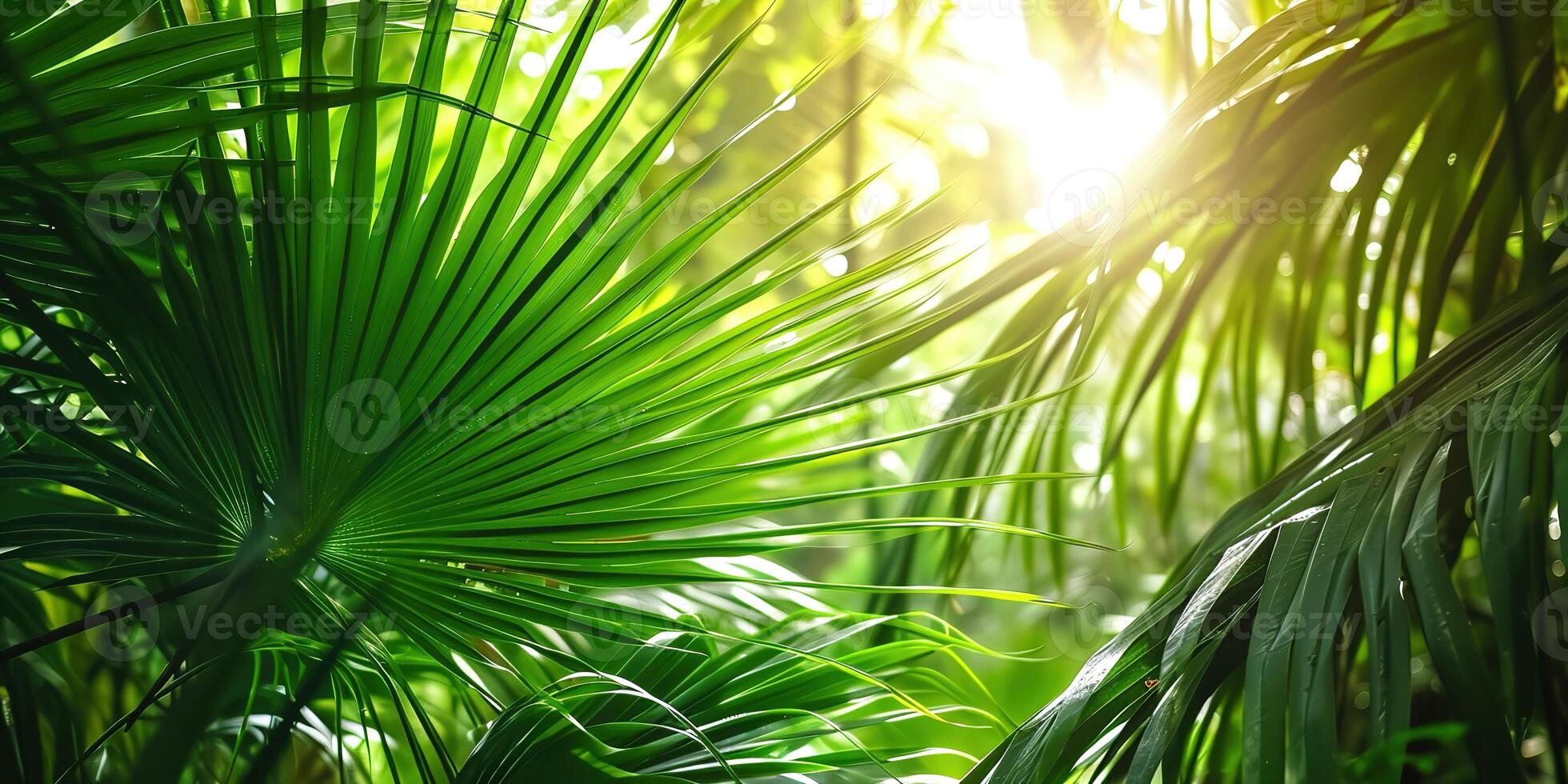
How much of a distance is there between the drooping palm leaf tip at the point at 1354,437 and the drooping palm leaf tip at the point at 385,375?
0.43ft

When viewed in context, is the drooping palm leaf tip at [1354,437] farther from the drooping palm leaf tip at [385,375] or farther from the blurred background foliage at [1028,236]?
the drooping palm leaf tip at [385,375]

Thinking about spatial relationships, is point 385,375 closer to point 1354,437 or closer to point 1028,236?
point 1354,437

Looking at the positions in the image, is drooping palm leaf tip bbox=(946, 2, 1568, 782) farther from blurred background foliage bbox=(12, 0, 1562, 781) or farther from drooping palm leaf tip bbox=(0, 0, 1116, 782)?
drooping palm leaf tip bbox=(0, 0, 1116, 782)

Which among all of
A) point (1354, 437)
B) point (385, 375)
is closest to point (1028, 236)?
point (1354, 437)

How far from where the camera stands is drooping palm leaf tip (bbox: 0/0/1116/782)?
435 millimetres

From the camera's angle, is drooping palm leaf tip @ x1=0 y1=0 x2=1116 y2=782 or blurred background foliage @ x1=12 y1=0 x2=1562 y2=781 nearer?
drooping palm leaf tip @ x1=0 y1=0 x2=1116 y2=782

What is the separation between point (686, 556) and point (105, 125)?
0.38 meters

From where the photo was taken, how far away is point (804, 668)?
63cm

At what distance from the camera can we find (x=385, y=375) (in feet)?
1.64

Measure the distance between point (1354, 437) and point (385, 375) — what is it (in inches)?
24.9

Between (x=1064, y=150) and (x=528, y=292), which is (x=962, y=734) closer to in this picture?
(x=528, y=292)

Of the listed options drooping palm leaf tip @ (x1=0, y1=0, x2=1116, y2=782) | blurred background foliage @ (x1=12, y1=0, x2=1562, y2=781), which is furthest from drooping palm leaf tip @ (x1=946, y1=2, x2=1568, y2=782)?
drooping palm leaf tip @ (x1=0, y1=0, x2=1116, y2=782)

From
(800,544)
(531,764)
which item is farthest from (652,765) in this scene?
(800,544)

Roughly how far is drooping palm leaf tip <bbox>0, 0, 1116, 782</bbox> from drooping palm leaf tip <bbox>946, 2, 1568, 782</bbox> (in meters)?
0.13
